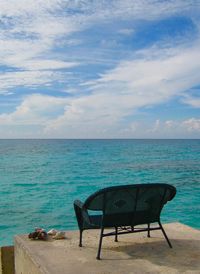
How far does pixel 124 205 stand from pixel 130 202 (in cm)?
9

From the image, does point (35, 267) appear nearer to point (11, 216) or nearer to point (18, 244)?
point (18, 244)

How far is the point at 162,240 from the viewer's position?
19.8 feet

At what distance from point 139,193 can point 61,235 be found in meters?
1.49

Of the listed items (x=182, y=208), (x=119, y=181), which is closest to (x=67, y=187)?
(x=119, y=181)

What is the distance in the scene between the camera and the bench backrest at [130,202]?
525 centimetres

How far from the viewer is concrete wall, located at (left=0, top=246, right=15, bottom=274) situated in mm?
6316

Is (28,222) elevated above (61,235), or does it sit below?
below

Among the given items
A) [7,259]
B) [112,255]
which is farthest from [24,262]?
[112,255]

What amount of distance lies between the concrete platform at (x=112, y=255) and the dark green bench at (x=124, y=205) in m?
0.21

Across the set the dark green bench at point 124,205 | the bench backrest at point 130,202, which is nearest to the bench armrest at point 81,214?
the dark green bench at point 124,205

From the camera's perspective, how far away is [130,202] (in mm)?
5445

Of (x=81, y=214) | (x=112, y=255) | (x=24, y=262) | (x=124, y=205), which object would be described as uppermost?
(x=124, y=205)

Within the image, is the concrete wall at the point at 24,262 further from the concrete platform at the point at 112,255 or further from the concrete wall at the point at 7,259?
the concrete wall at the point at 7,259

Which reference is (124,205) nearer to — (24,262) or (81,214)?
(81,214)
